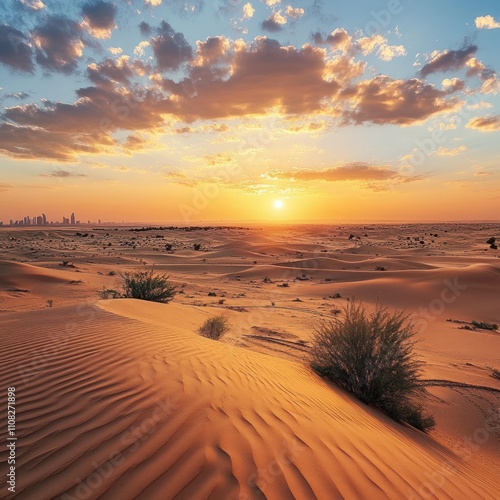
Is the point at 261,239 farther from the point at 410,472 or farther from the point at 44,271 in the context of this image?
the point at 410,472

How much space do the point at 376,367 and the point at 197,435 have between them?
12.5ft

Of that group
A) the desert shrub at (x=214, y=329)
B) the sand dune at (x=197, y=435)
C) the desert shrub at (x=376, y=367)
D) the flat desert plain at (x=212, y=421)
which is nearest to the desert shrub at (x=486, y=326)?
the flat desert plain at (x=212, y=421)

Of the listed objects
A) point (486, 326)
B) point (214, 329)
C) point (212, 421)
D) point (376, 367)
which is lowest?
point (486, 326)

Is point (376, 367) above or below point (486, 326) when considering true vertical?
above

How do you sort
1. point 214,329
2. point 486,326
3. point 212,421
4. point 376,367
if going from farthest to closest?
point 486,326
point 214,329
point 376,367
point 212,421

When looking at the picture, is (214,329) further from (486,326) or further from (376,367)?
(486,326)

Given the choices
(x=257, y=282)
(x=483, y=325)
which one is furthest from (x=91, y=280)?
(x=483, y=325)

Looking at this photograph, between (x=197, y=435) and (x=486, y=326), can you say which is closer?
(x=197, y=435)

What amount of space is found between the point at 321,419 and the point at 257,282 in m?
17.2

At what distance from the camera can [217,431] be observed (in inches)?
110

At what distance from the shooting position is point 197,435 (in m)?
2.71

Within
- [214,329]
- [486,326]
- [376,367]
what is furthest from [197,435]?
[486,326]

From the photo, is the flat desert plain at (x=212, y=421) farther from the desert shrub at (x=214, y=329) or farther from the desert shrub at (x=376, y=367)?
the desert shrub at (x=376, y=367)

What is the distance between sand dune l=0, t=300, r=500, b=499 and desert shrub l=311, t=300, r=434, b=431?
1.65 feet
